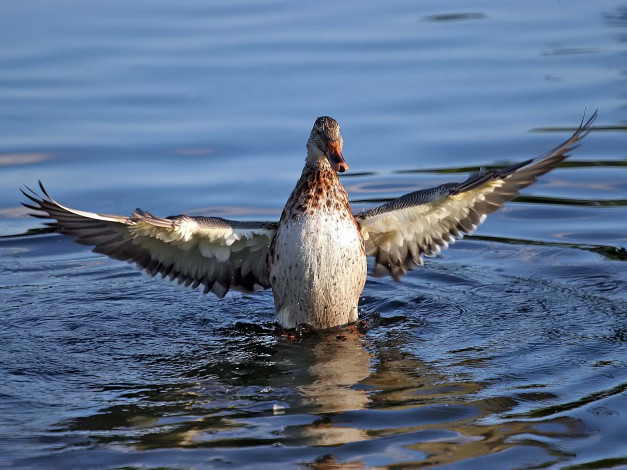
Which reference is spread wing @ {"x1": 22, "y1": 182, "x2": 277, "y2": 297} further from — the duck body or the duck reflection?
the duck reflection

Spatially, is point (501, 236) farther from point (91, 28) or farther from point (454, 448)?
point (91, 28)

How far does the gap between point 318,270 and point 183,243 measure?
3.69 feet

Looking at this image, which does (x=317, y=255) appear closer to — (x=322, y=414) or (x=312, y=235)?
(x=312, y=235)

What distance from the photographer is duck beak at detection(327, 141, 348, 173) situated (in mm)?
8438

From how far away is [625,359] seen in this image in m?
7.73

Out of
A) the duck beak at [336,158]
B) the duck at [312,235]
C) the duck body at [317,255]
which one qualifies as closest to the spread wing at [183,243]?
the duck at [312,235]

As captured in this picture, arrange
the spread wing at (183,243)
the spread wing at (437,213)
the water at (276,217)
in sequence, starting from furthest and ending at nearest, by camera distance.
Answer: the spread wing at (437,213) < the spread wing at (183,243) < the water at (276,217)

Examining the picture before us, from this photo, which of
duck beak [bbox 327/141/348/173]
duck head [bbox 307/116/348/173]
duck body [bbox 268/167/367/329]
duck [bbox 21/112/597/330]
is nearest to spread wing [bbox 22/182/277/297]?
duck [bbox 21/112/597/330]

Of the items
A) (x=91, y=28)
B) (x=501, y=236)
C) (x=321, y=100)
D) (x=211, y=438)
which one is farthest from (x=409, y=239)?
(x=91, y=28)

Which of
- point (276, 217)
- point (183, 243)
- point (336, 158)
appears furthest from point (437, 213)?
point (276, 217)

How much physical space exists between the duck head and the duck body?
8 centimetres

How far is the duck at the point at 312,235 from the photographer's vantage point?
852 cm

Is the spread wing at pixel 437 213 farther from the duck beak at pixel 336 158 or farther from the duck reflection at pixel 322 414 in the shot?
the duck reflection at pixel 322 414

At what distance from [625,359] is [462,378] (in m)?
1.19
